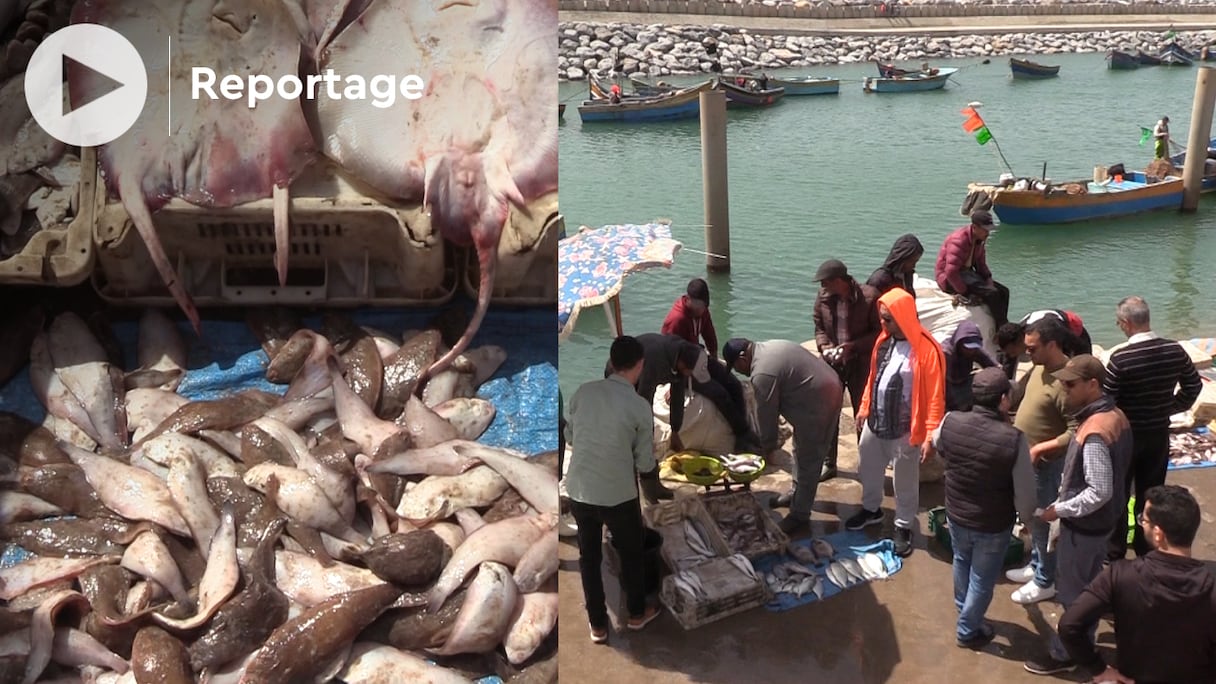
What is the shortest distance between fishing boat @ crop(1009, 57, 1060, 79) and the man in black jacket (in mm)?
35142

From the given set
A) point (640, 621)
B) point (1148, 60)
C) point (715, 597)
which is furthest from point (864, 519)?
point (1148, 60)

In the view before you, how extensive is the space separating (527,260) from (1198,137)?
1377 cm

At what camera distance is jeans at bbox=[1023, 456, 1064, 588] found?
425cm

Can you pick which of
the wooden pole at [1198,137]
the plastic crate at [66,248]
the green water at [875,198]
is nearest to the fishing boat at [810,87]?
the green water at [875,198]

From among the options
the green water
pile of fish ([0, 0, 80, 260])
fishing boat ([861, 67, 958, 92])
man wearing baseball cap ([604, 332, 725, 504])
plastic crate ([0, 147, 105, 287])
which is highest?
pile of fish ([0, 0, 80, 260])

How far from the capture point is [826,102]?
3008 cm

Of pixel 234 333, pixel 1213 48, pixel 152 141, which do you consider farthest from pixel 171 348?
pixel 1213 48

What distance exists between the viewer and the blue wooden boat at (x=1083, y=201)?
14.0 meters

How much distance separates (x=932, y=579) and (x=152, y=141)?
408 cm

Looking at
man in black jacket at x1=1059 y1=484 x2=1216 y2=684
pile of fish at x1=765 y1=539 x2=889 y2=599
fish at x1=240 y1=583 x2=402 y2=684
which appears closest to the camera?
man in black jacket at x1=1059 y1=484 x2=1216 y2=684

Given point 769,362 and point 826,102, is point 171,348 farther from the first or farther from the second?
point 826,102

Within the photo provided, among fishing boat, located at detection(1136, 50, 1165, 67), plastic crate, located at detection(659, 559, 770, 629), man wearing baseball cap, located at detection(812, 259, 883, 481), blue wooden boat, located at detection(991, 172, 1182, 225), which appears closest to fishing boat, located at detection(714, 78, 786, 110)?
blue wooden boat, located at detection(991, 172, 1182, 225)

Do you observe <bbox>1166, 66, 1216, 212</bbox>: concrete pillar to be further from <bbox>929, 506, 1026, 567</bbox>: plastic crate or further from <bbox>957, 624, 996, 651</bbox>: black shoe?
<bbox>957, 624, 996, 651</bbox>: black shoe

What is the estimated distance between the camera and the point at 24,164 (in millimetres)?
4375
